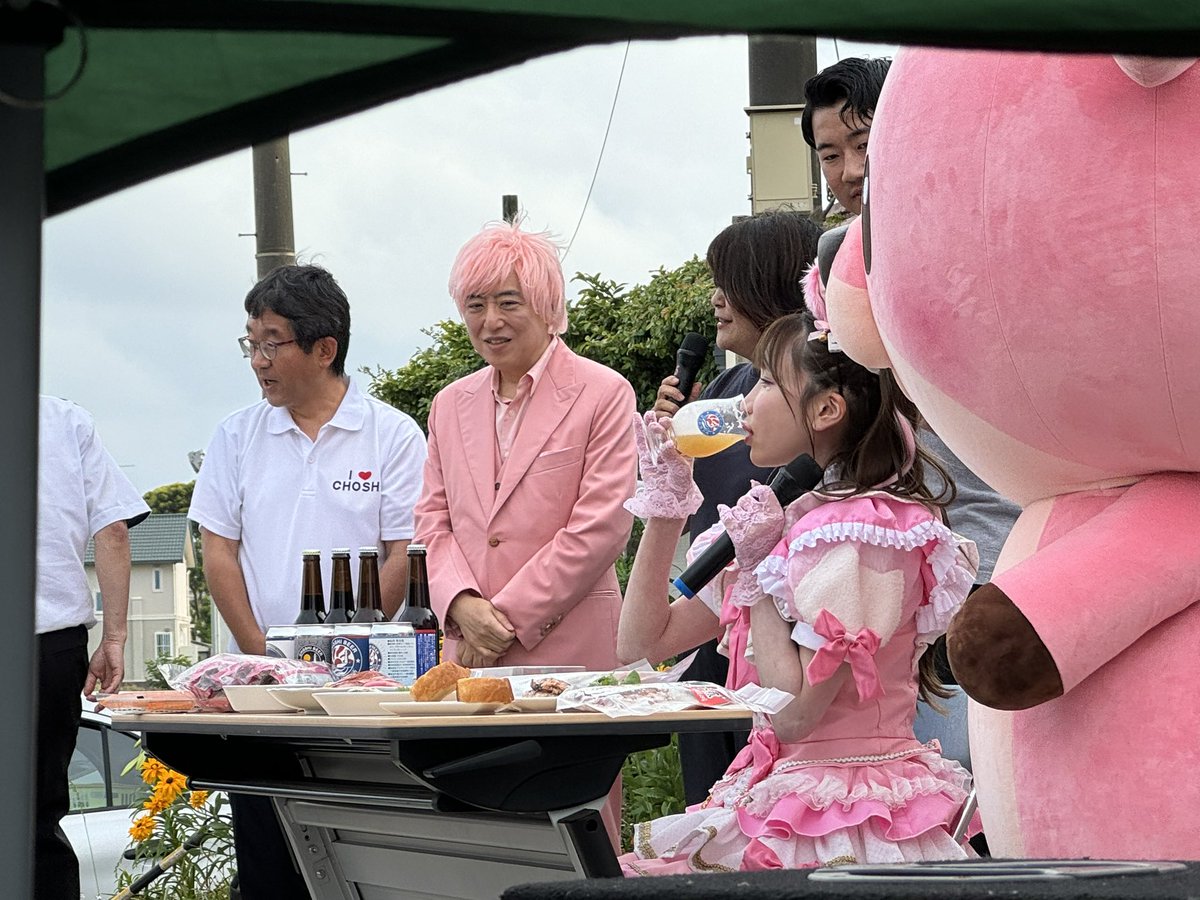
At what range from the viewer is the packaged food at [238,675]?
2711 millimetres

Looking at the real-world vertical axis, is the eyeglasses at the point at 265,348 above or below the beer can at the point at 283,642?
above

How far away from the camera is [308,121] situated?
2.89ft

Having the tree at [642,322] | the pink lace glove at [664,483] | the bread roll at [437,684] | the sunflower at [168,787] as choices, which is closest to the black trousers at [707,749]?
the pink lace glove at [664,483]

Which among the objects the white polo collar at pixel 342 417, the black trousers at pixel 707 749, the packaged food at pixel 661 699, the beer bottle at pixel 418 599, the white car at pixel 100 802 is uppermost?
the white polo collar at pixel 342 417

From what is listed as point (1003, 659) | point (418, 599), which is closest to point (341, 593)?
point (418, 599)

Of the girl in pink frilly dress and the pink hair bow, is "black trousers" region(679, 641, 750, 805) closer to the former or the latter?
the girl in pink frilly dress

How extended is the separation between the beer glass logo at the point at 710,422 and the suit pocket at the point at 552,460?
37.8 inches

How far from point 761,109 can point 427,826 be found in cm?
485

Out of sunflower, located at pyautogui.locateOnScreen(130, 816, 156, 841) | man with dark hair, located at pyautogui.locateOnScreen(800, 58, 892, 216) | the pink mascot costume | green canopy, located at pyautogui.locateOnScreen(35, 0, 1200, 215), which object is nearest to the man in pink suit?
man with dark hair, located at pyautogui.locateOnScreen(800, 58, 892, 216)

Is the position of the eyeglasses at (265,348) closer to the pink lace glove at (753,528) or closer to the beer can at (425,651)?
the beer can at (425,651)

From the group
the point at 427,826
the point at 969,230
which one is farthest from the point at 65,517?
the point at 969,230

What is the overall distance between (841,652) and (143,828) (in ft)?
11.7

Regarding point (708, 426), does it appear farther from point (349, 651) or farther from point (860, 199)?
point (349, 651)

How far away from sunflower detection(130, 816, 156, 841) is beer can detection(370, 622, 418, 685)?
2749 mm
